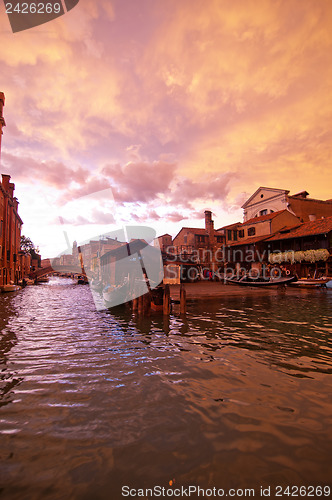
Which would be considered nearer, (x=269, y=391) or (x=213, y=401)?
(x=213, y=401)

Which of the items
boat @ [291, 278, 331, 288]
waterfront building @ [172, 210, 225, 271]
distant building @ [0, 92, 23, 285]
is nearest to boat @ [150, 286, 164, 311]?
boat @ [291, 278, 331, 288]

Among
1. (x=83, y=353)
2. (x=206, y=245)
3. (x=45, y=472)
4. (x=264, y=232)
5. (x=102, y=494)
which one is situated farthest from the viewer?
(x=206, y=245)

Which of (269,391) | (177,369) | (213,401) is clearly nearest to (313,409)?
(269,391)

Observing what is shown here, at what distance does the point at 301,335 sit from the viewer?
9.02 meters

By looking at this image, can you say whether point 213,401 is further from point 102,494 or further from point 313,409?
point 102,494

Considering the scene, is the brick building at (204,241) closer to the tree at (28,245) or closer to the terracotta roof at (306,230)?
the terracotta roof at (306,230)

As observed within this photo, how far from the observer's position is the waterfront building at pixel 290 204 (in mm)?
39000

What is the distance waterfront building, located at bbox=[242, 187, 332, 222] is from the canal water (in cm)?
3528

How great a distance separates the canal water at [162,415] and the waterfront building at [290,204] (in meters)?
35.3

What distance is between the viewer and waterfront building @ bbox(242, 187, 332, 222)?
3900cm

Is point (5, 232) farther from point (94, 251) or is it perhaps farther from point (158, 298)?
point (94, 251)

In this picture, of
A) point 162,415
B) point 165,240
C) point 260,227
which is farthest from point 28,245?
point 162,415

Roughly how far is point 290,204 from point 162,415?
1607 inches

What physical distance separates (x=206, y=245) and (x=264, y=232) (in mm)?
10950
